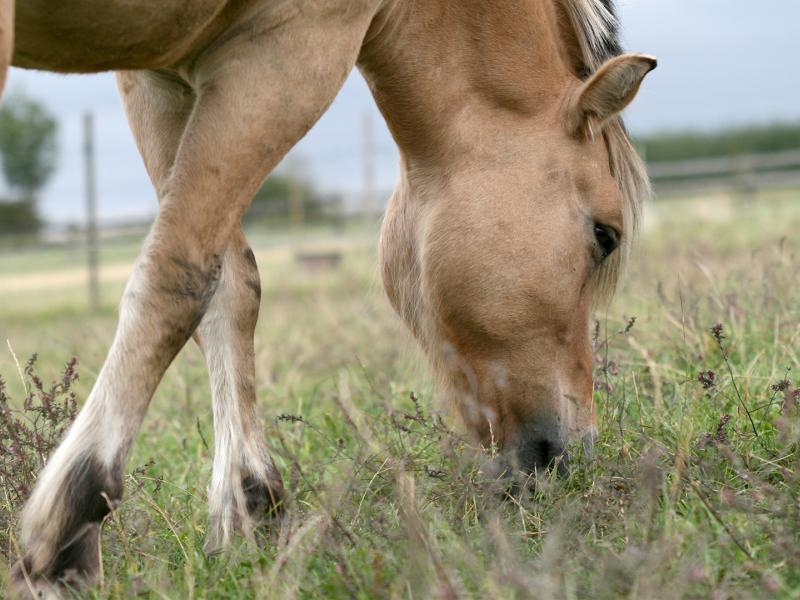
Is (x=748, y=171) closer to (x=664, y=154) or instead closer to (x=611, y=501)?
(x=664, y=154)

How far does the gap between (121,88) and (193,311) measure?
1.19 metres

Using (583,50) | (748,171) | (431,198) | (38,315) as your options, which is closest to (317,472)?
(431,198)

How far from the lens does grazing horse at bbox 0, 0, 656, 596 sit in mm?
2367

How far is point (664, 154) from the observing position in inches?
1699

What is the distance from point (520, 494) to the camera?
269 centimetres

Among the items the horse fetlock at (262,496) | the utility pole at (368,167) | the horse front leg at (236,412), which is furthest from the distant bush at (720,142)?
the horse fetlock at (262,496)

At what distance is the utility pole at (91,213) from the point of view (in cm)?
1335

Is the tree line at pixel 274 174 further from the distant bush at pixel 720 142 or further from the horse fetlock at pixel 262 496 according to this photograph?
the horse fetlock at pixel 262 496

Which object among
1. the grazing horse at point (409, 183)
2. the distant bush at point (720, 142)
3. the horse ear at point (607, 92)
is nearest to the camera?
the grazing horse at point (409, 183)

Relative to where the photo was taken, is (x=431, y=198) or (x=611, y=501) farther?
(x=431, y=198)

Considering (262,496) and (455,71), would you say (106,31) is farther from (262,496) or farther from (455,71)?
(262,496)

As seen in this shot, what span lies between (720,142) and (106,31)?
→ 43650 mm

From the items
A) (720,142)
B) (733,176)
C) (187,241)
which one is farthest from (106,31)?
(720,142)

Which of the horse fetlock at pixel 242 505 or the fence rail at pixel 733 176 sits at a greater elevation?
the fence rail at pixel 733 176
